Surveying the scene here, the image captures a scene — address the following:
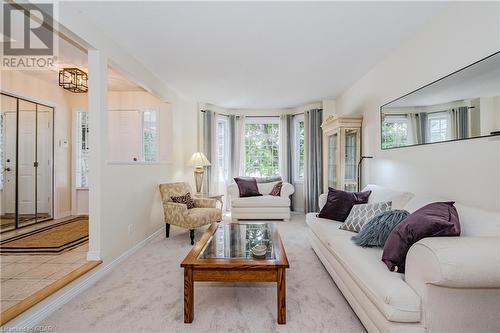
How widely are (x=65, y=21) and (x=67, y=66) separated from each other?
1.87 m

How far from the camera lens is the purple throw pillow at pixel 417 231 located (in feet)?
4.72

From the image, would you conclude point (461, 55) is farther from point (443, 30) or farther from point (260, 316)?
point (260, 316)

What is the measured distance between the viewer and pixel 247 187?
17.0 feet

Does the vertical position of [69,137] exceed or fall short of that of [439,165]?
it exceeds it

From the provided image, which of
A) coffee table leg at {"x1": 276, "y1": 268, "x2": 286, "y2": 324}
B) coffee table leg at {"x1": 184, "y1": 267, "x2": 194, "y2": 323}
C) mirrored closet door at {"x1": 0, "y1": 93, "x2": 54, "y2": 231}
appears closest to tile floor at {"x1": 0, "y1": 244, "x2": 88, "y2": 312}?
coffee table leg at {"x1": 184, "y1": 267, "x2": 194, "y2": 323}

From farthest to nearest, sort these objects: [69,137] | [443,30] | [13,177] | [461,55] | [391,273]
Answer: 1. [69,137]
2. [13,177]
3. [443,30]
4. [461,55]
5. [391,273]

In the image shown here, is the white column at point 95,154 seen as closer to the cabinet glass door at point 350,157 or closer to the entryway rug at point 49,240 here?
the entryway rug at point 49,240

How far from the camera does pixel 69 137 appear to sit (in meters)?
4.68

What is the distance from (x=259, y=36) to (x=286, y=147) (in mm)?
3566

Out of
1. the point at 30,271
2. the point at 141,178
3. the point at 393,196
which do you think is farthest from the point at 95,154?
the point at 393,196

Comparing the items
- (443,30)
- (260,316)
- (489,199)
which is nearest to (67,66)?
(260,316)

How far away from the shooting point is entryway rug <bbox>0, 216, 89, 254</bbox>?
2.81 m

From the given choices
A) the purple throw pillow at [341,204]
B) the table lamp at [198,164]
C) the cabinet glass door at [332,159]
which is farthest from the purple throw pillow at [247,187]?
the purple throw pillow at [341,204]

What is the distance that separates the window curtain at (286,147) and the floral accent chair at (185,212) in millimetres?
2426
